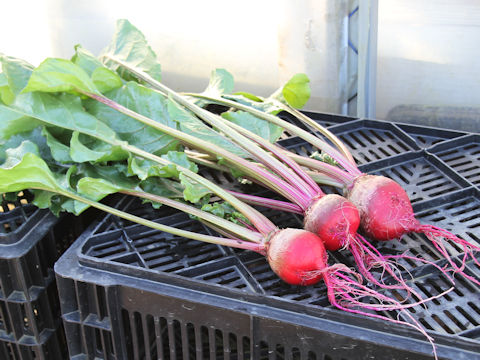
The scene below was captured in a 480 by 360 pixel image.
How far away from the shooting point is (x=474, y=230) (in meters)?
1.19

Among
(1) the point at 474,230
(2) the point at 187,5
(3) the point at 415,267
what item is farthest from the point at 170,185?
(2) the point at 187,5

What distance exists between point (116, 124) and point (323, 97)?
770 millimetres

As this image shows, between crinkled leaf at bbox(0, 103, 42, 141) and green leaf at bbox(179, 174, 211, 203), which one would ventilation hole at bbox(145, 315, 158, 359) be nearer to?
green leaf at bbox(179, 174, 211, 203)

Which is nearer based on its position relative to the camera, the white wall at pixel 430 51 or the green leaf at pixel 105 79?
the green leaf at pixel 105 79

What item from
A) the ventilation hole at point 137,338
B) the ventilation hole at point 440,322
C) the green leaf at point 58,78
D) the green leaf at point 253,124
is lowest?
the ventilation hole at point 137,338

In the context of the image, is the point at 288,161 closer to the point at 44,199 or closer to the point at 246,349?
the point at 246,349

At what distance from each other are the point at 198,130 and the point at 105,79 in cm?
26

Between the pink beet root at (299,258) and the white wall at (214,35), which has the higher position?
the white wall at (214,35)

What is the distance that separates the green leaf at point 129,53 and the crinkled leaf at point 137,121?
215mm

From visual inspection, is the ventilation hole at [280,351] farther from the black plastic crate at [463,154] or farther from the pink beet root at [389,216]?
the black plastic crate at [463,154]

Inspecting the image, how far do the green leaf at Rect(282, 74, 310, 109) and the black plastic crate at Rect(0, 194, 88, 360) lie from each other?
0.67m

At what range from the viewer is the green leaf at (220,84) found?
1.63 meters

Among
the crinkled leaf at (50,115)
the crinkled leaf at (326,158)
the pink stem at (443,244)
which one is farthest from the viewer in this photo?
the crinkled leaf at (326,158)

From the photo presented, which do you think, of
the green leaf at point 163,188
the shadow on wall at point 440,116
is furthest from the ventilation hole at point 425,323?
the shadow on wall at point 440,116
